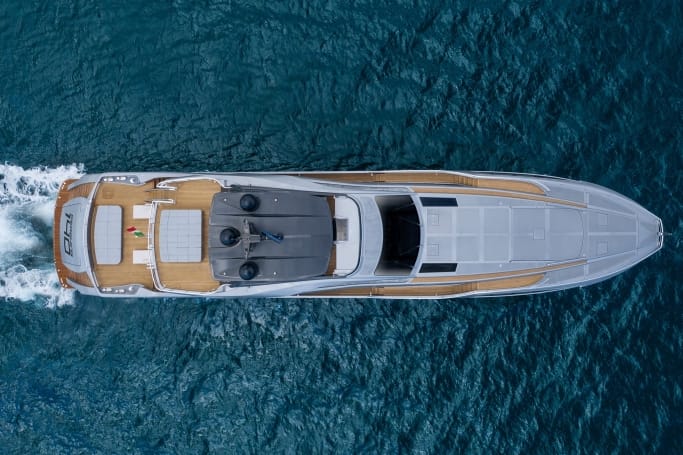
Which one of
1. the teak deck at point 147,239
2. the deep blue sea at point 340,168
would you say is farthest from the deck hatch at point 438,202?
the teak deck at point 147,239

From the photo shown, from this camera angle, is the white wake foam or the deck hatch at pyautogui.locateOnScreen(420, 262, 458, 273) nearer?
the deck hatch at pyautogui.locateOnScreen(420, 262, 458, 273)

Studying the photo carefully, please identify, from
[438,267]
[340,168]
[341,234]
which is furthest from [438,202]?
[340,168]

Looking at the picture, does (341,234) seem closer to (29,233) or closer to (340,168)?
(340,168)

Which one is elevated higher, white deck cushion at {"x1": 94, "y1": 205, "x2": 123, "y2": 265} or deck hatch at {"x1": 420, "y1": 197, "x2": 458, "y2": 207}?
deck hatch at {"x1": 420, "y1": 197, "x2": 458, "y2": 207}

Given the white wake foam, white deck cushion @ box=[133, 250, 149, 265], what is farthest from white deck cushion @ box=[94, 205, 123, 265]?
the white wake foam

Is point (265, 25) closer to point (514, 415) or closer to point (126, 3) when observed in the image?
point (126, 3)

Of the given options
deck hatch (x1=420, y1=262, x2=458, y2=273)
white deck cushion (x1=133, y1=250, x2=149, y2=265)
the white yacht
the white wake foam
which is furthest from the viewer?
the white wake foam

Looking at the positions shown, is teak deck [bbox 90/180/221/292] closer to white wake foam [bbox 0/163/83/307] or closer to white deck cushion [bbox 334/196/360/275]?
white wake foam [bbox 0/163/83/307]

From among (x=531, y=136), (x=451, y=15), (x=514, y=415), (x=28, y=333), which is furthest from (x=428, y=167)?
(x=28, y=333)
